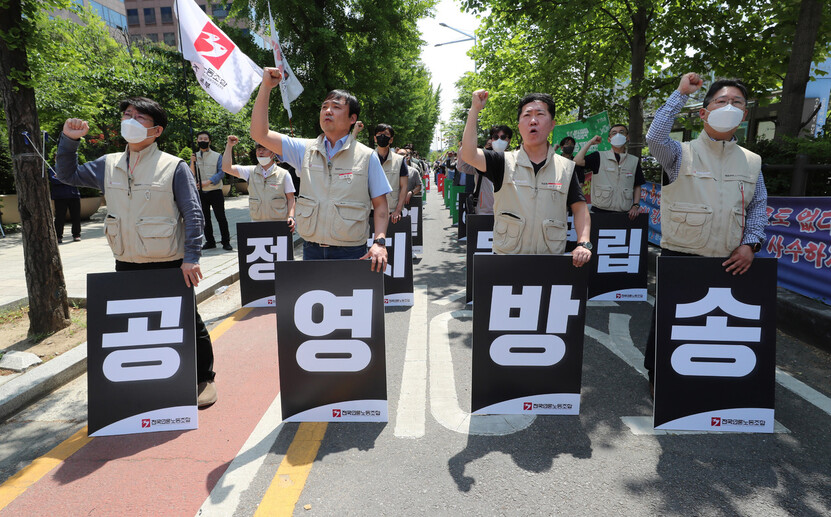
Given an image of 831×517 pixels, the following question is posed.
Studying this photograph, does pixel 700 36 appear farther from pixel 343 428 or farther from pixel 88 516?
pixel 88 516

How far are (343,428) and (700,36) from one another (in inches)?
404

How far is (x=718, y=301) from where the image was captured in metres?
3.05

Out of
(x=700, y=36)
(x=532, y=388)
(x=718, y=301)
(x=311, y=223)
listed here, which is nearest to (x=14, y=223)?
(x=311, y=223)

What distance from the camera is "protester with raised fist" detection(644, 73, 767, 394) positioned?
3137 millimetres

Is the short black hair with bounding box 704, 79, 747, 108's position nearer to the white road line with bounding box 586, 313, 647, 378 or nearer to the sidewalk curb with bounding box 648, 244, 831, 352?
the white road line with bounding box 586, 313, 647, 378

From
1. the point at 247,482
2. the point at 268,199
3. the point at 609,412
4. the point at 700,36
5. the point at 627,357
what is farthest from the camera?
the point at 700,36

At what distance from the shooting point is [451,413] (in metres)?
3.38

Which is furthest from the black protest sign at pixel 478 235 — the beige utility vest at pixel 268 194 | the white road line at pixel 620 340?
the beige utility vest at pixel 268 194

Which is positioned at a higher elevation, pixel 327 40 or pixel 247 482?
pixel 327 40

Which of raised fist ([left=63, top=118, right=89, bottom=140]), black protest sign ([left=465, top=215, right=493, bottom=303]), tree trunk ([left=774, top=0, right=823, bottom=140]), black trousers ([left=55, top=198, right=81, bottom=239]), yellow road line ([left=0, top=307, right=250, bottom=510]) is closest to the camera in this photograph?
yellow road line ([left=0, top=307, right=250, bottom=510])

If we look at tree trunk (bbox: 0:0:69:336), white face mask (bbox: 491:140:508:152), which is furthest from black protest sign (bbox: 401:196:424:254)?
tree trunk (bbox: 0:0:69:336)

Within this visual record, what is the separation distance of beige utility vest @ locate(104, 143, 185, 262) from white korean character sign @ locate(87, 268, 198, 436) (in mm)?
250

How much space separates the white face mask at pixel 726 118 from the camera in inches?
120

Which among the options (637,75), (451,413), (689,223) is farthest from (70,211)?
(637,75)
